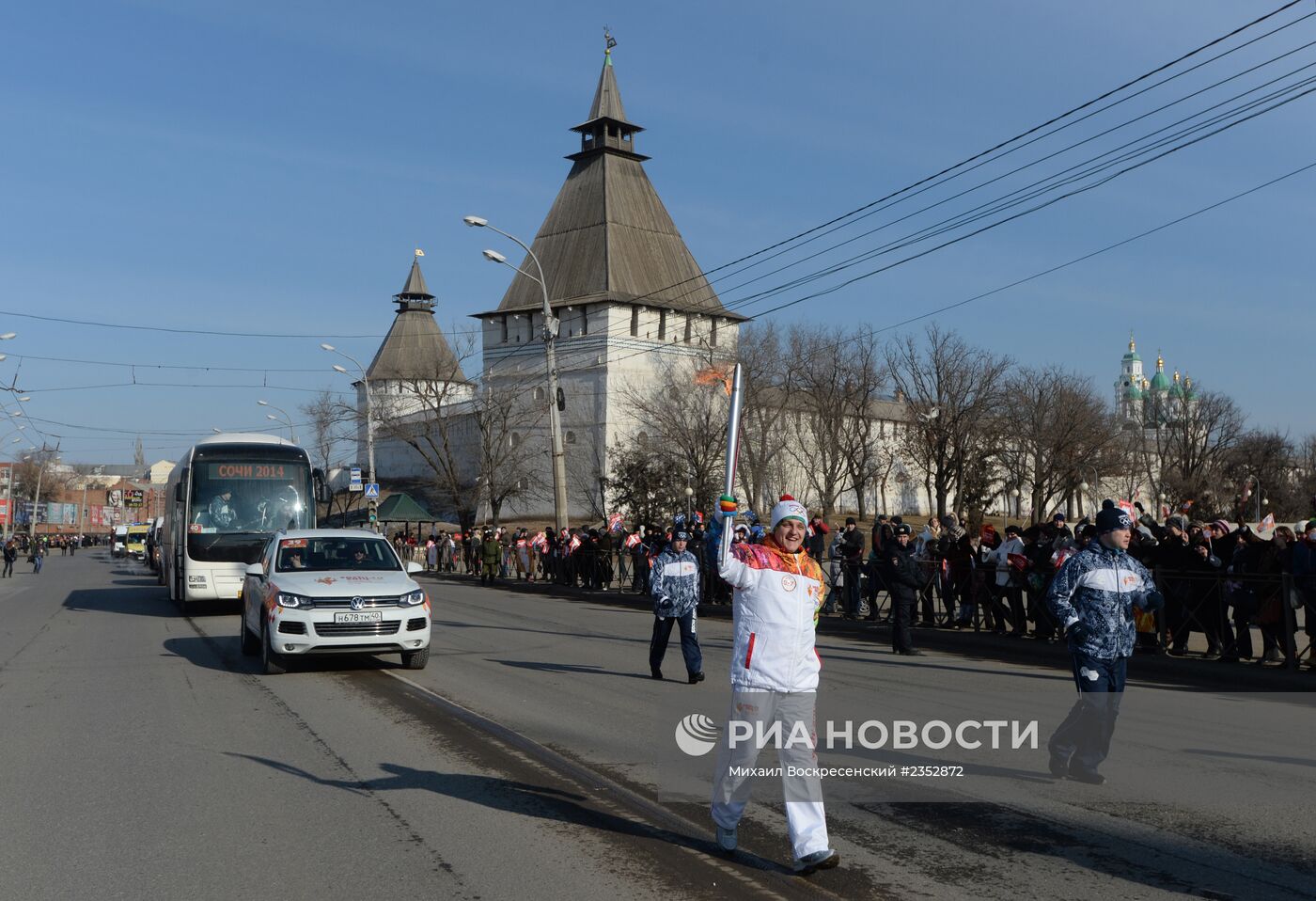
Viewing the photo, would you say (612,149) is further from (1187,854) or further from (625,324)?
(1187,854)

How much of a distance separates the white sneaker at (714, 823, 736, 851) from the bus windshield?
18.0 m

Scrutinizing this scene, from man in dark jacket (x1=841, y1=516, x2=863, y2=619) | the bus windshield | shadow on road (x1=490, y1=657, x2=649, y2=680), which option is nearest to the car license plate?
shadow on road (x1=490, y1=657, x2=649, y2=680)

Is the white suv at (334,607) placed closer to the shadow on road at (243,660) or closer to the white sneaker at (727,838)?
the shadow on road at (243,660)

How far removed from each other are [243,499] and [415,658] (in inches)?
403

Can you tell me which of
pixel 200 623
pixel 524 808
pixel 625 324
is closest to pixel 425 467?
pixel 625 324

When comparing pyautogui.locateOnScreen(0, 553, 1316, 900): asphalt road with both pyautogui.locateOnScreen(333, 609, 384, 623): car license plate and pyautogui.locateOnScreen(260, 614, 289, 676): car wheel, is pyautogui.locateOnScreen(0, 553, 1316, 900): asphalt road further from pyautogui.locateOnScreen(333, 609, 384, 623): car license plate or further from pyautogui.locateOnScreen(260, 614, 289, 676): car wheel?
pyautogui.locateOnScreen(333, 609, 384, 623): car license plate

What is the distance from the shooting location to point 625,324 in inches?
3071

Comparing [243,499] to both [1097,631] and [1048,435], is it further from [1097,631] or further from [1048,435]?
[1048,435]

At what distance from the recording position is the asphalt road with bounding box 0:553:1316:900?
5.63 metres

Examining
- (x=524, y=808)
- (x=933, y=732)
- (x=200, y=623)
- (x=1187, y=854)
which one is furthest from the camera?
(x=200, y=623)

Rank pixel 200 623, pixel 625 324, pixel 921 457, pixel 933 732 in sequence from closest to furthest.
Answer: pixel 933 732, pixel 200 623, pixel 921 457, pixel 625 324

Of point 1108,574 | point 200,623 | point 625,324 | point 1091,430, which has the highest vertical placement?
point 625,324

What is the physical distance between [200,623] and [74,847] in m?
16.0

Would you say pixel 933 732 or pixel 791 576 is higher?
pixel 791 576
